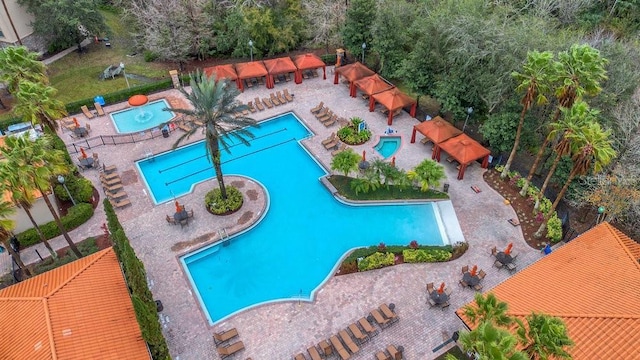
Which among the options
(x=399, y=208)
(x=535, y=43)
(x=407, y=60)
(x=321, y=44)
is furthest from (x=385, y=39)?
(x=399, y=208)

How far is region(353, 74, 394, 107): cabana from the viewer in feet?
120

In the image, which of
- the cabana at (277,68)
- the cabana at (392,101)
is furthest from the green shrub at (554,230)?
the cabana at (277,68)

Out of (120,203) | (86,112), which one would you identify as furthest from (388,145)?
(86,112)

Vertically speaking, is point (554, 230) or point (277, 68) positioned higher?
point (277, 68)

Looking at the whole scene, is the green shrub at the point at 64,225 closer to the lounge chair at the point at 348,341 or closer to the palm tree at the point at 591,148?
the lounge chair at the point at 348,341

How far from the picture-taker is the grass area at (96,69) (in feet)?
132

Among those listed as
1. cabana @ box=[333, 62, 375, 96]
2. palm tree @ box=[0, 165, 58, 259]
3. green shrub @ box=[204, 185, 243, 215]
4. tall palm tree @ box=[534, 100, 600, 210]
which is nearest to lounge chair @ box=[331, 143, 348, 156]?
cabana @ box=[333, 62, 375, 96]

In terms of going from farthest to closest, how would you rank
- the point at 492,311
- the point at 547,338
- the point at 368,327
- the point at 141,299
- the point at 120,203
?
the point at 120,203 < the point at 368,327 < the point at 141,299 < the point at 492,311 < the point at 547,338

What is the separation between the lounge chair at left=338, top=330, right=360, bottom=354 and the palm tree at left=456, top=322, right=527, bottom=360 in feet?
26.5

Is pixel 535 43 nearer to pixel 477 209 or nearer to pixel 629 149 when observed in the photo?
pixel 629 149

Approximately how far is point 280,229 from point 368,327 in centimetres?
916

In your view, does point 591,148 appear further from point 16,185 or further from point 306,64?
point 16,185

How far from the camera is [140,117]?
37.1 meters

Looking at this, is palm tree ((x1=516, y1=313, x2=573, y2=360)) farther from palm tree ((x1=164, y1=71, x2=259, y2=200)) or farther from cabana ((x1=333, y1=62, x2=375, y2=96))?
cabana ((x1=333, y1=62, x2=375, y2=96))
